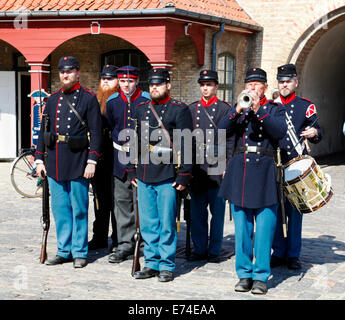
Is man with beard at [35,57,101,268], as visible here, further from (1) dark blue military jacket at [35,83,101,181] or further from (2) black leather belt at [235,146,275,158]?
(2) black leather belt at [235,146,275,158]

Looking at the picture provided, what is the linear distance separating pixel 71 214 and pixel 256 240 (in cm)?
202

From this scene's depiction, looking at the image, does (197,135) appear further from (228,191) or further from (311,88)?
(311,88)

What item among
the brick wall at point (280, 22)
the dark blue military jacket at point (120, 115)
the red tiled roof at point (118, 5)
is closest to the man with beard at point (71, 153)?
the dark blue military jacket at point (120, 115)

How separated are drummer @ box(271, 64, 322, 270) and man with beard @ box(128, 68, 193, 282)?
3.58 feet

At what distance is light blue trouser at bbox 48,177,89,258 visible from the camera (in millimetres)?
6141

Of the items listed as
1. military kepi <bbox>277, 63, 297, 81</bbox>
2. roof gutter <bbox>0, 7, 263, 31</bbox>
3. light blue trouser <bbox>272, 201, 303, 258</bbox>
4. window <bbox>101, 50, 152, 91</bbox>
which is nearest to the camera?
military kepi <bbox>277, 63, 297, 81</bbox>

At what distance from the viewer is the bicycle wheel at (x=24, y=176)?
10.2 metres

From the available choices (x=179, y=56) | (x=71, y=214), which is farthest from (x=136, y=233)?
(x=179, y=56)

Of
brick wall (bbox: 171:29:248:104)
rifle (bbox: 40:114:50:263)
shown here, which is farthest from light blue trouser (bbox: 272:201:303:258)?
brick wall (bbox: 171:29:248:104)

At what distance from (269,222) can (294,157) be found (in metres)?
1.00

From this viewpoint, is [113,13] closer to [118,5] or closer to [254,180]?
[118,5]

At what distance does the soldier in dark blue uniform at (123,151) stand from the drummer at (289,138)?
4.82 ft

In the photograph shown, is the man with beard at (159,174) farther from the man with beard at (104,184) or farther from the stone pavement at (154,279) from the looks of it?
the man with beard at (104,184)

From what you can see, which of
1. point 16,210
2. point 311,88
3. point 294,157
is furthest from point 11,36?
point 294,157
